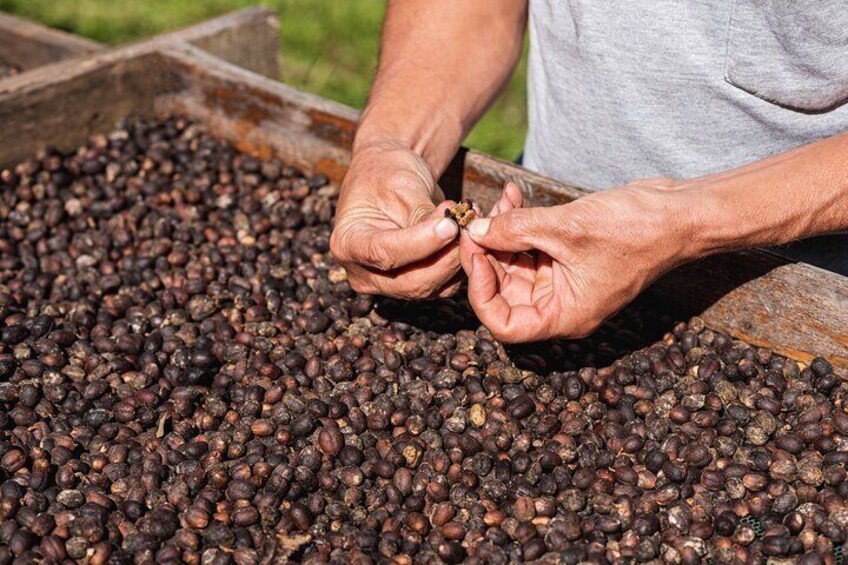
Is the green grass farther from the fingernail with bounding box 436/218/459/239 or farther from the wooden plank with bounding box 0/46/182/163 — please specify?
the fingernail with bounding box 436/218/459/239

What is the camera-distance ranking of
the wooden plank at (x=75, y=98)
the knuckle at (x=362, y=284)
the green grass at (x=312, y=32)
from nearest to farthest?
the knuckle at (x=362, y=284), the wooden plank at (x=75, y=98), the green grass at (x=312, y=32)

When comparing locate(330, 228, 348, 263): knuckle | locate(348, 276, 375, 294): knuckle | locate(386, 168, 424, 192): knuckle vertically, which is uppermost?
locate(386, 168, 424, 192): knuckle

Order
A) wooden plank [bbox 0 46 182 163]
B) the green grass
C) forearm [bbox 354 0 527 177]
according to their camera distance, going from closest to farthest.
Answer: forearm [bbox 354 0 527 177], wooden plank [bbox 0 46 182 163], the green grass

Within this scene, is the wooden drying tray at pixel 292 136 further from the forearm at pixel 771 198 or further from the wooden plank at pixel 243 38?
the forearm at pixel 771 198

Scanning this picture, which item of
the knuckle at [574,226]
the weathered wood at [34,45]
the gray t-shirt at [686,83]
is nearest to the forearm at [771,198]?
the knuckle at [574,226]

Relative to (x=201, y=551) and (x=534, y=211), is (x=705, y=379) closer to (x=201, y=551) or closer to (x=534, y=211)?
(x=534, y=211)

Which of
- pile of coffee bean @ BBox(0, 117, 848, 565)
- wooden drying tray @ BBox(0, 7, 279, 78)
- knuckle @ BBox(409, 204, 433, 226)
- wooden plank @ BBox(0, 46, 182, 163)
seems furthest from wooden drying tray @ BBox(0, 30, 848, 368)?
knuckle @ BBox(409, 204, 433, 226)

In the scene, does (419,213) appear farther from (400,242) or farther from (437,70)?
(437,70)
